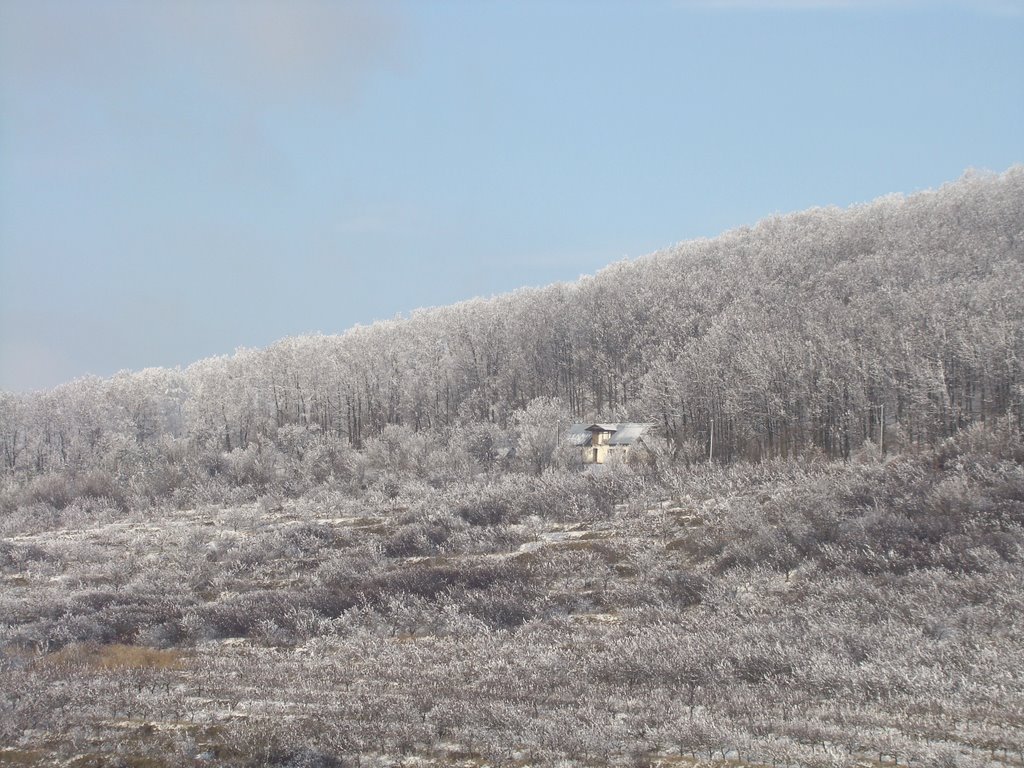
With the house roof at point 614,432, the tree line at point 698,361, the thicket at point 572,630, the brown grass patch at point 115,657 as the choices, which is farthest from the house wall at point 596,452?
the brown grass patch at point 115,657

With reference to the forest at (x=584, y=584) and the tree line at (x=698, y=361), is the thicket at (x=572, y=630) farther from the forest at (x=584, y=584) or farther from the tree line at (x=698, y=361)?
the tree line at (x=698, y=361)

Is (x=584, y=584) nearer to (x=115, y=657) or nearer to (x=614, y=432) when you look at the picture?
(x=115, y=657)

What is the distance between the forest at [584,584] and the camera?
10.4 metres

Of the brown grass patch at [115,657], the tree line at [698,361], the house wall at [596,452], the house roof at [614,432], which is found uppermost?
the tree line at [698,361]

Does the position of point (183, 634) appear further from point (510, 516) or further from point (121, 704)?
point (510, 516)

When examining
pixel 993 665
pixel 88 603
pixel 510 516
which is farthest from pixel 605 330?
pixel 993 665

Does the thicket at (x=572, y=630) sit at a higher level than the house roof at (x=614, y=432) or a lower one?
lower

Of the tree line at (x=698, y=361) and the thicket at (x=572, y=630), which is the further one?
the tree line at (x=698, y=361)

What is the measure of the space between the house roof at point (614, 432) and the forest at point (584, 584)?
2.66 meters

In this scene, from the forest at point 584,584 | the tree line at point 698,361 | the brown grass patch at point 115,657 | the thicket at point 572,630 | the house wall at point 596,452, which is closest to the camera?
the thicket at point 572,630

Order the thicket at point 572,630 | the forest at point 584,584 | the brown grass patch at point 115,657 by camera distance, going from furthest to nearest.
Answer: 1. the brown grass patch at point 115,657
2. the forest at point 584,584
3. the thicket at point 572,630

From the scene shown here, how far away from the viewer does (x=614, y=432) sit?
250ft

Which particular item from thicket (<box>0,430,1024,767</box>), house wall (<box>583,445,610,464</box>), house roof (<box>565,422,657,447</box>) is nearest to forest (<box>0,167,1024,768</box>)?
thicket (<box>0,430,1024,767</box>)

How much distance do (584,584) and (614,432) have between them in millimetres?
53992
